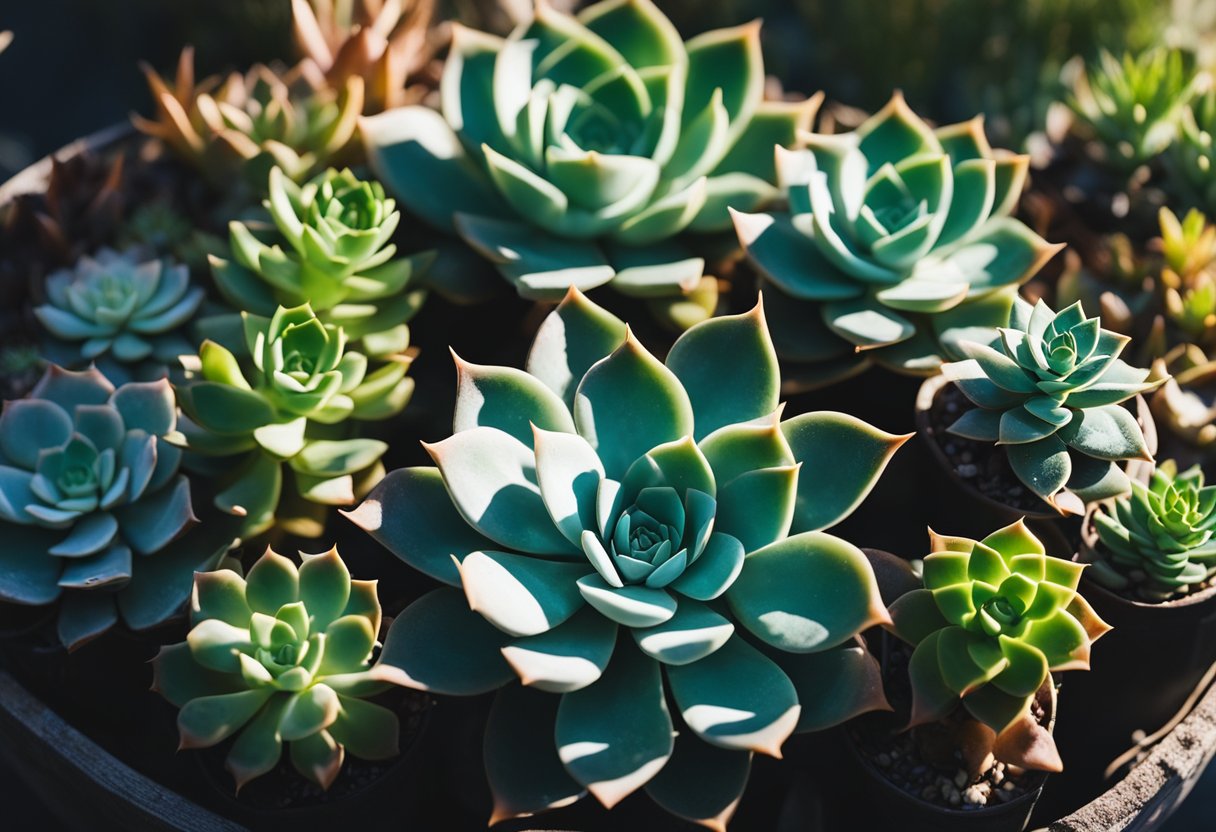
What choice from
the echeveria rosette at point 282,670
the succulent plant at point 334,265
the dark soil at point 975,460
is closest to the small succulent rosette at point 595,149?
the succulent plant at point 334,265

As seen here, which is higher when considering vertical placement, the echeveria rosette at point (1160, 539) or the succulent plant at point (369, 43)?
the succulent plant at point (369, 43)

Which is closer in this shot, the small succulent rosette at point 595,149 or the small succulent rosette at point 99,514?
the small succulent rosette at point 99,514

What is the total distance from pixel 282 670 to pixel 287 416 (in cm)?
35

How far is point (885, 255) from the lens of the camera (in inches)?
56.0

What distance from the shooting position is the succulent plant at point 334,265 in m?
1.43

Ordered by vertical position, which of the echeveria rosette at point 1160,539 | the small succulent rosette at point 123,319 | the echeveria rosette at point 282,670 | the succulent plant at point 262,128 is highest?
the succulent plant at point 262,128

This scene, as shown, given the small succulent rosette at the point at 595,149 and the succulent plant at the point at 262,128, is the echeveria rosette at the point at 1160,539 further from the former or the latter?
the succulent plant at the point at 262,128

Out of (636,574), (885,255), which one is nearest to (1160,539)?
(885,255)

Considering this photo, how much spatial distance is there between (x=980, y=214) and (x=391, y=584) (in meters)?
0.93

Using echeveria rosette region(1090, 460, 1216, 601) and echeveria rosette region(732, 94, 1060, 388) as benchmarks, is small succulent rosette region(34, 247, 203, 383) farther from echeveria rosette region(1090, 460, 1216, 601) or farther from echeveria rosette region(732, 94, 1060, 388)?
echeveria rosette region(1090, 460, 1216, 601)

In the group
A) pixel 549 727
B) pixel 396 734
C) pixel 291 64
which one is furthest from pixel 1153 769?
pixel 291 64

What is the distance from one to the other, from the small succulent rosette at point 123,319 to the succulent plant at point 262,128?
8.2 inches

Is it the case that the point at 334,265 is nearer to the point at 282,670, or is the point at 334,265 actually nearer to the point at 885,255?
the point at 282,670

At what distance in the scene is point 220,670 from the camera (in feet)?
3.89
